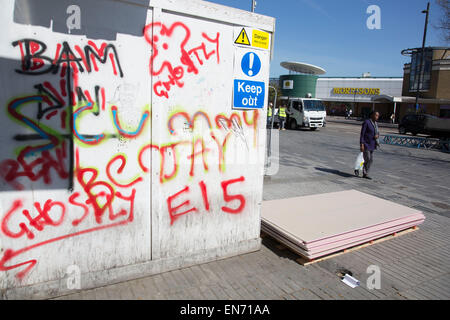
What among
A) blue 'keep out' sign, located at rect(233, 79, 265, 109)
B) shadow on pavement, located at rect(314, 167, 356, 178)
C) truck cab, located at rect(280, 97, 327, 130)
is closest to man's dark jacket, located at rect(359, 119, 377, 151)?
shadow on pavement, located at rect(314, 167, 356, 178)

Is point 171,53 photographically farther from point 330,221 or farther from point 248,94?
point 330,221

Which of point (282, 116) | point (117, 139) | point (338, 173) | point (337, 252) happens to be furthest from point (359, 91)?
point (117, 139)

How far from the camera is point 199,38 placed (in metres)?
3.50

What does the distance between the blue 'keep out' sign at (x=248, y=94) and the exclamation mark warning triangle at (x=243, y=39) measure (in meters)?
0.44

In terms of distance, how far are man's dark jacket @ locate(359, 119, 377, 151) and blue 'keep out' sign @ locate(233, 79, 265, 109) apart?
5.50 meters

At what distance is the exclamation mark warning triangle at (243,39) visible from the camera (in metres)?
3.75

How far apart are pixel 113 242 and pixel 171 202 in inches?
28.6

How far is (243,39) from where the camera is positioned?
378 cm

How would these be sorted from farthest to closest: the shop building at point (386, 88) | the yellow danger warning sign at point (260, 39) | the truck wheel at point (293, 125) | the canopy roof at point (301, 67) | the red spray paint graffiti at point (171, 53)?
the canopy roof at point (301, 67) < the shop building at point (386, 88) < the truck wheel at point (293, 125) < the yellow danger warning sign at point (260, 39) < the red spray paint graffiti at point (171, 53)

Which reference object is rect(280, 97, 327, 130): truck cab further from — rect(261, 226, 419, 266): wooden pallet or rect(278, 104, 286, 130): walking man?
rect(261, 226, 419, 266): wooden pallet

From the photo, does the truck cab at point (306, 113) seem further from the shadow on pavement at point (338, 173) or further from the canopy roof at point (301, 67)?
the canopy roof at point (301, 67)

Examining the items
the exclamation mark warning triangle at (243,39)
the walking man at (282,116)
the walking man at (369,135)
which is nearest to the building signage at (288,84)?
the walking man at (282,116)

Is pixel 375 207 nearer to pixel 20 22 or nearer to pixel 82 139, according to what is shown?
pixel 82 139
